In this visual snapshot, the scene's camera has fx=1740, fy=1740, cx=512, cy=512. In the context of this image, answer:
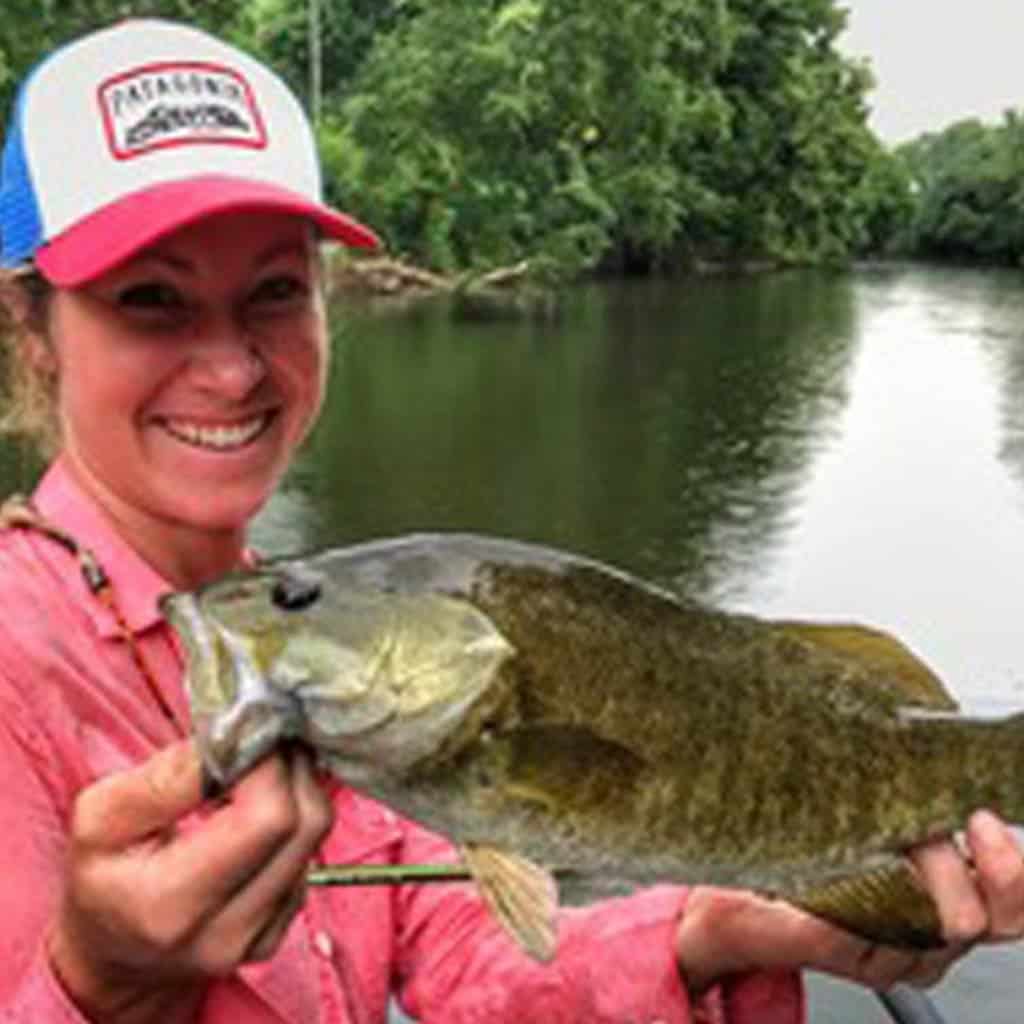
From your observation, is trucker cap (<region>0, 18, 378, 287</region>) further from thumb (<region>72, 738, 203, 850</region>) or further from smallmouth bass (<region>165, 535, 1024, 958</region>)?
thumb (<region>72, 738, 203, 850</region>)

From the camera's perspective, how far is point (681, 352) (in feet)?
112

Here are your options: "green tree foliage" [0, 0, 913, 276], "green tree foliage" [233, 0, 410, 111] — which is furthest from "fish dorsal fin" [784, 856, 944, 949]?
"green tree foliage" [233, 0, 410, 111]

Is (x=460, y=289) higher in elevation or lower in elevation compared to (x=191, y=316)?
lower

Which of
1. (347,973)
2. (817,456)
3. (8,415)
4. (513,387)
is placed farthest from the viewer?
(513,387)

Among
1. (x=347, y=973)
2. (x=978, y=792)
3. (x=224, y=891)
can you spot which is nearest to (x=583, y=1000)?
(x=347, y=973)

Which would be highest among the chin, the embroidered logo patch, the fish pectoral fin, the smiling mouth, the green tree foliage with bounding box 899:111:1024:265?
the embroidered logo patch

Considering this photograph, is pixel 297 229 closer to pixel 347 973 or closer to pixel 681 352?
pixel 347 973

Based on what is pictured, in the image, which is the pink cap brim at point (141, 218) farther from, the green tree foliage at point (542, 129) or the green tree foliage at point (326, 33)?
the green tree foliage at point (326, 33)

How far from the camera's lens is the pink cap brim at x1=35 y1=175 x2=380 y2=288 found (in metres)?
2.39

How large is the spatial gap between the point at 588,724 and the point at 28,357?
3.83 ft

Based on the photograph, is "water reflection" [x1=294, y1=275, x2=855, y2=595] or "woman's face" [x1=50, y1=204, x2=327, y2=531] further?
"water reflection" [x1=294, y1=275, x2=855, y2=595]

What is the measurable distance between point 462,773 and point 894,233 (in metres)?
110

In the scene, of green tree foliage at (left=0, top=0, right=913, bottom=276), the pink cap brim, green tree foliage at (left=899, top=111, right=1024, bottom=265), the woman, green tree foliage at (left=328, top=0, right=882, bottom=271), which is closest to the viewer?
the woman

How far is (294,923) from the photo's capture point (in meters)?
2.53
